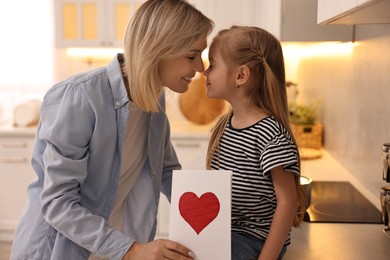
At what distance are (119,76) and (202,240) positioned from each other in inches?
20.7

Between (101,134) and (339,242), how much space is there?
2.28 feet

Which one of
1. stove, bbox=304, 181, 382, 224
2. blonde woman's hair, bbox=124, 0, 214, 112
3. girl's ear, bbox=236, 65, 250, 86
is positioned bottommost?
stove, bbox=304, 181, 382, 224

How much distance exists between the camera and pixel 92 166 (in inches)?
53.2

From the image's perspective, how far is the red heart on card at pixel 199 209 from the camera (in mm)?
1068

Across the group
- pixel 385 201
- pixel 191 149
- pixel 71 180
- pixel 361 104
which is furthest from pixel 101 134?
pixel 191 149

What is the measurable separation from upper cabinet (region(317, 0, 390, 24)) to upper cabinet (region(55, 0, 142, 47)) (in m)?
2.42

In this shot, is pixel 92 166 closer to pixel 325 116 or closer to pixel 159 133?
pixel 159 133

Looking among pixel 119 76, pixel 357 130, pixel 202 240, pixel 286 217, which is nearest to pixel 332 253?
pixel 286 217

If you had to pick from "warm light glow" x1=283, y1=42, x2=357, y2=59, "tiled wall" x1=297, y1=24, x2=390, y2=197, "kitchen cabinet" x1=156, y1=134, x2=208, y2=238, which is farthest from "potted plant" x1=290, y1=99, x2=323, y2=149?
"kitchen cabinet" x1=156, y1=134, x2=208, y2=238

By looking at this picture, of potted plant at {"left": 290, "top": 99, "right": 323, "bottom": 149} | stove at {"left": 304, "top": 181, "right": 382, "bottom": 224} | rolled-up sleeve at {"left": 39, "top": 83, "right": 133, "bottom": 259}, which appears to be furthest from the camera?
potted plant at {"left": 290, "top": 99, "right": 323, "bottom": 149}

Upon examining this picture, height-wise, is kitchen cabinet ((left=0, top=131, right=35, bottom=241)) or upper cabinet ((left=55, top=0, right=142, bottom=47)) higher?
upper cabinet ((left=55, top=0, right=142, bottom=47))

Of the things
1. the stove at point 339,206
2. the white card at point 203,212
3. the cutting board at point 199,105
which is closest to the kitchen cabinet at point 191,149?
the cutting board at point 199,105

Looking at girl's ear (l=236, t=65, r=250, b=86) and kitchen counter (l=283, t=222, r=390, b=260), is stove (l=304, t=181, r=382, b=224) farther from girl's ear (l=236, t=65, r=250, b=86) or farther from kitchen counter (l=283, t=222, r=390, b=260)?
girl's ear (l=236, t=65, r=250, b=86)

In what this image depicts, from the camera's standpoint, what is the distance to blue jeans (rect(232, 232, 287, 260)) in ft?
3.83
